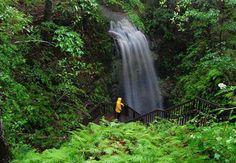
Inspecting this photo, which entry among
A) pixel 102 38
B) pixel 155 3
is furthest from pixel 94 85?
pixel 155 3

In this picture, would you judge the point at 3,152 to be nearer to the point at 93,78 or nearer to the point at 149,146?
the point at 149,146

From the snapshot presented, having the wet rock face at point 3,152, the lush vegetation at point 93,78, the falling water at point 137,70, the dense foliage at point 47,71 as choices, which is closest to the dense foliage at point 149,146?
the lush vegetation at point 93,78

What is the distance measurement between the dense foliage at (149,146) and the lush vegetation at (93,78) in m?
0.01

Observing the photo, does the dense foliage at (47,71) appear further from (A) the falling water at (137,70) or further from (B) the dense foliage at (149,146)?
(B) the dense foliage at (149,146)

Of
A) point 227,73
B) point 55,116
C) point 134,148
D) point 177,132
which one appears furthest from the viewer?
point 227,73

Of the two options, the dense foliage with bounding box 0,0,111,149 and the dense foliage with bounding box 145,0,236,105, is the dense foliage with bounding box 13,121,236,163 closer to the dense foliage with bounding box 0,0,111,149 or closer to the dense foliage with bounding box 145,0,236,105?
the dense foliage with bounding box 0,0,111,149

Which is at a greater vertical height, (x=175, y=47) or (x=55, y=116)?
(x=175, y=47)

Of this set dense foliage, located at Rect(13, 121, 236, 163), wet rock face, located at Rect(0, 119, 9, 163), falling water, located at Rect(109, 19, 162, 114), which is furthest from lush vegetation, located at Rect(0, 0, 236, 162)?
falling water, located at Rect(109, 19, 162, 114)

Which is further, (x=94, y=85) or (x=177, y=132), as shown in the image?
(x=94, y=85)

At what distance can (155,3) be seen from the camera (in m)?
24.2

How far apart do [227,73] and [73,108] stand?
7.52 meters

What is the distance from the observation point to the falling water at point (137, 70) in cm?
2106

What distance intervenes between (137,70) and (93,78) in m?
5.29

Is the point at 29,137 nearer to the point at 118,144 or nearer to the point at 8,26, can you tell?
the point at 8,26
